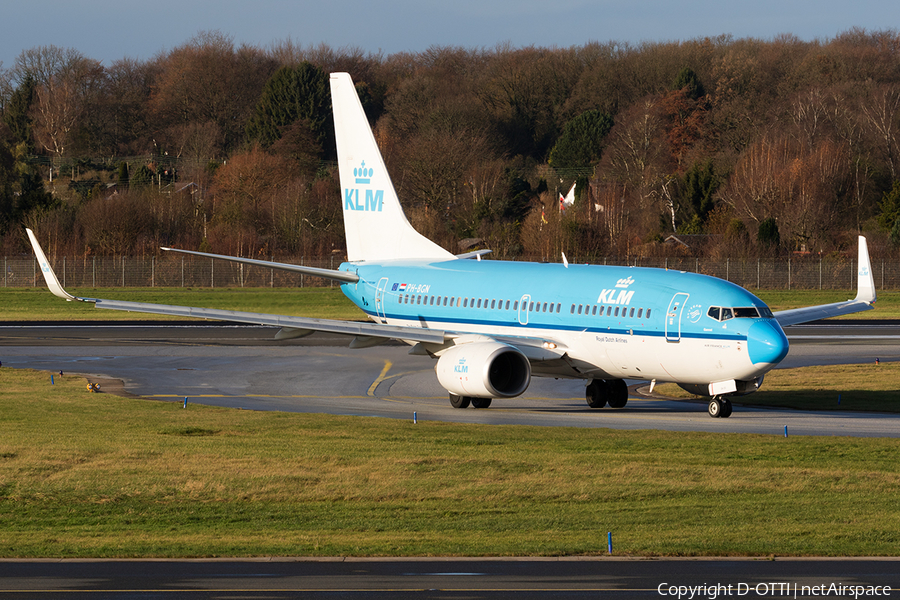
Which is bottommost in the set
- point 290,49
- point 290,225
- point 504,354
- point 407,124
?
point 504,354

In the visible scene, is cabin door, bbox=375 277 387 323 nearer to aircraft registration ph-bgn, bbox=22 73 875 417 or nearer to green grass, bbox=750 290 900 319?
aircraft registration ph-bgn, bbox=22 73 875 417

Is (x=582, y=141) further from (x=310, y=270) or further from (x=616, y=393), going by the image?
(x=616, y=393)

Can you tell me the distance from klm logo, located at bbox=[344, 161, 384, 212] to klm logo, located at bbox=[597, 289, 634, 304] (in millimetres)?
11699

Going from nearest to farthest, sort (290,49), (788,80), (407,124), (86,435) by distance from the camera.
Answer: (86,435) < (788,80) < (407,124) < (290,49)

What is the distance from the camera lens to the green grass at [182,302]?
220 ft

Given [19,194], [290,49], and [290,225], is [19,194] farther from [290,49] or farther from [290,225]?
[290,49]

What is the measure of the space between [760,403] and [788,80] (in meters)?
127

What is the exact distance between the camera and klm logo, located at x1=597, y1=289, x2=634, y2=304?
2877cm

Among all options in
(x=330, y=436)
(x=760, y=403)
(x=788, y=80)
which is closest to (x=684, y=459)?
(x=330, y=436)

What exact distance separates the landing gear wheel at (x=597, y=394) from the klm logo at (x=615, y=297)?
2.72m

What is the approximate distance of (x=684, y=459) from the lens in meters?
21.5

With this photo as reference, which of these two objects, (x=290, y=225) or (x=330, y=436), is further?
(x=290, y=225)

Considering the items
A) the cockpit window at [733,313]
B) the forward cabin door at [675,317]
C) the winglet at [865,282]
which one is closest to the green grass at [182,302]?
the winglet at [865,282]
